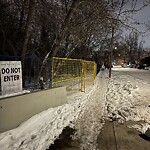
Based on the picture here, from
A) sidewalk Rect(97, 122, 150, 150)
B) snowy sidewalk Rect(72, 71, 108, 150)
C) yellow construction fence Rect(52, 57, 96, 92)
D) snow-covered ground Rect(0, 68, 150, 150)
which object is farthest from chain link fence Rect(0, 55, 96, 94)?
sidewalk Rect(97, 122, 150, 150)

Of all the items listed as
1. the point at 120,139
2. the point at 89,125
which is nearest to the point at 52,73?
the point at 89,125

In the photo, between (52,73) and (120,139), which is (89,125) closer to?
(120,139)

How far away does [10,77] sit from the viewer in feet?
19.3

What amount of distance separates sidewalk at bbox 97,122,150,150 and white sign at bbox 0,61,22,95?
8.23ft

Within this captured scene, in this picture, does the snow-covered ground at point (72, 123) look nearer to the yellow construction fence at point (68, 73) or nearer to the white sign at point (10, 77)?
the white sign at point (10, 77)

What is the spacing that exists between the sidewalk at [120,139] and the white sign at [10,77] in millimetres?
Result: 2508

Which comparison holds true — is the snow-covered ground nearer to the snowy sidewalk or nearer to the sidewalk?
the snowy sidewalk

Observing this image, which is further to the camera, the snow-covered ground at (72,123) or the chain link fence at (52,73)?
the chain link fence at (52,73)

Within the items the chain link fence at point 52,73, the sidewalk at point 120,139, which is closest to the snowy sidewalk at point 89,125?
the sidewalk at point 120,139

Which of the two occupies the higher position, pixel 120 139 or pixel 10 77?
pixel 10 77

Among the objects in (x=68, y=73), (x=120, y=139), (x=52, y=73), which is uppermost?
(x=52, y=73)

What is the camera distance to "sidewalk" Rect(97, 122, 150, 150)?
4.60m

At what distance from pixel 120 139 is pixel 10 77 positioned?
3.05 meters

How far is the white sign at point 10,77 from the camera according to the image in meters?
5.66
